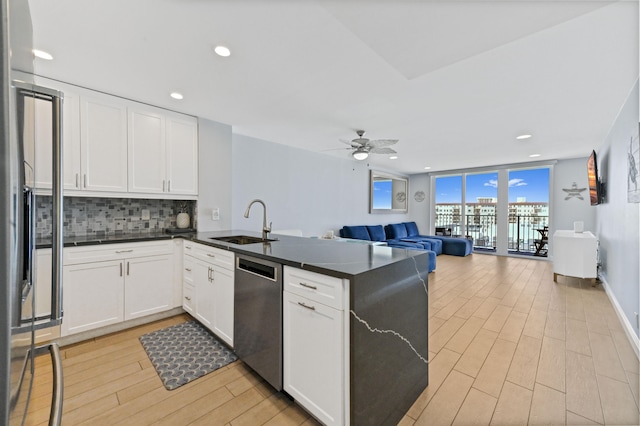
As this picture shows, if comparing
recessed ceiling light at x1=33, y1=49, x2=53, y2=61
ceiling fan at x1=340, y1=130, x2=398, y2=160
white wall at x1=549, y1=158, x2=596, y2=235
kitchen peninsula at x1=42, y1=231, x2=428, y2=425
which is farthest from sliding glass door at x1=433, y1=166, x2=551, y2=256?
recessed ceiling light at x1=33, y1=49, x2=53, y2=61

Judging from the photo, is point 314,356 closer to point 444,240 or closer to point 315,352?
point 315,352

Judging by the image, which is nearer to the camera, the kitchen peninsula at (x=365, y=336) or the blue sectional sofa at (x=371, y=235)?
the kitchen peninsula at (x=365, y=336)

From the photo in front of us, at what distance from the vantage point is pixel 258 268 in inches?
70.9

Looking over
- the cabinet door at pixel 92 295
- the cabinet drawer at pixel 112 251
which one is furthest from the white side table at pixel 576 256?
the cabinet door at pixel 92 295

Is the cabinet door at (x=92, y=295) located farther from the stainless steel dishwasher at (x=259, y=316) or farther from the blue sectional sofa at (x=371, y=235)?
the blue sectional sofa at (x=371, y=235)

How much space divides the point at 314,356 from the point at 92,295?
231 centimetres

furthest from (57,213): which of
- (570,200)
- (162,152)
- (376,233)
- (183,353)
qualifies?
(570,200)

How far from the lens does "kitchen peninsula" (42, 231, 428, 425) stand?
126 cm

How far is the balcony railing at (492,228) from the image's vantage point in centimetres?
705

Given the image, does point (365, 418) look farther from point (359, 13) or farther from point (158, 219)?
point (158, 219)

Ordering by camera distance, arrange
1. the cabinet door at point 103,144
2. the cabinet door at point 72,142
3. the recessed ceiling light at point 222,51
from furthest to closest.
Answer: the cabinet door at point 103,144, the cabinet door at point 72,142, the recessed ceiling light at point 222,51

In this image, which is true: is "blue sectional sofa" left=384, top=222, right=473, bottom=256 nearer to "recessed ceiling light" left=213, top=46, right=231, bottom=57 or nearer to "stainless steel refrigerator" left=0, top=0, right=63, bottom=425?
"recessed ceiling light" left=213, top=46, right=231, bottom=57

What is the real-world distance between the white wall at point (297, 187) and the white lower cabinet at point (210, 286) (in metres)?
1.36

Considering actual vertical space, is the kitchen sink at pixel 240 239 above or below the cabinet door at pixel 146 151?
below
